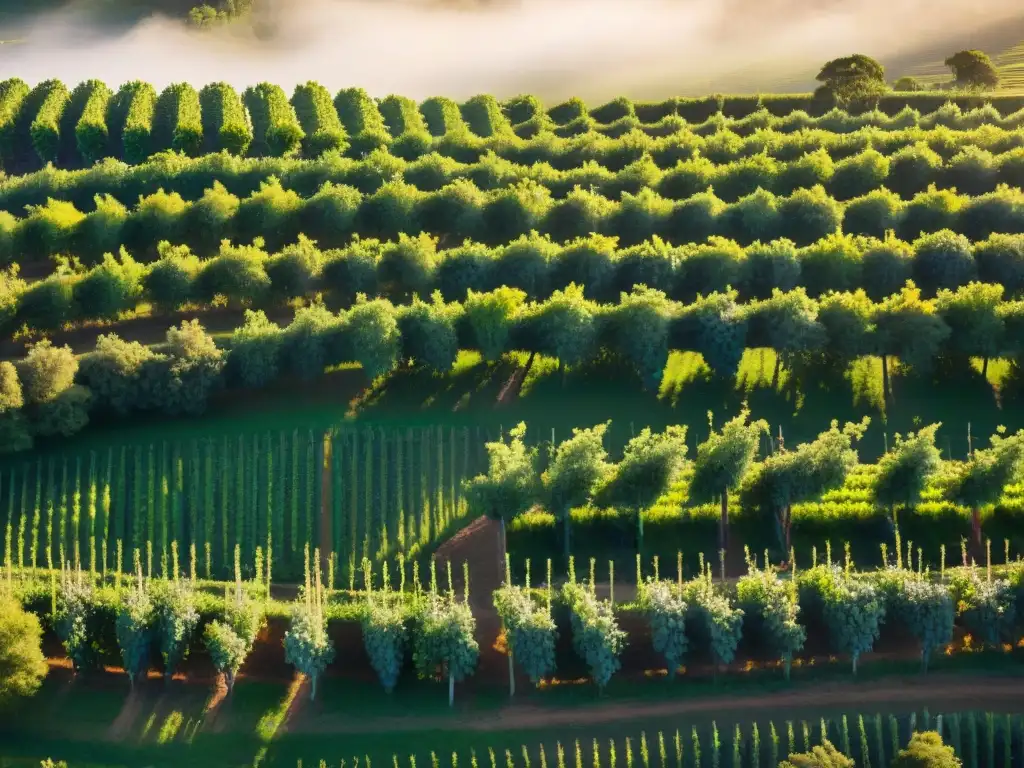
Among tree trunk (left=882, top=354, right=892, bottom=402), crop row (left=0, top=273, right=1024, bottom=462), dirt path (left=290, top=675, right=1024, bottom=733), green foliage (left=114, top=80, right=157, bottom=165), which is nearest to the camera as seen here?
dirt path (left=290, top=675, right=1024, bottom=733)

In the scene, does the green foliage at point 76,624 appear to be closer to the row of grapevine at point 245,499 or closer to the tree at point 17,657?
the tree at point 17,657

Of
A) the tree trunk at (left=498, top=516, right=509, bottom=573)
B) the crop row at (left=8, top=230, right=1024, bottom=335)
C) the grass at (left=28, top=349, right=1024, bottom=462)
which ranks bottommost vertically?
the tree trunk at (left=498, top=516, right=509, bottom=573)

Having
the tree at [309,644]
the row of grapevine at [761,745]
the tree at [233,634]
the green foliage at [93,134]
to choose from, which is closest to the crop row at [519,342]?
the tree at [233,634]

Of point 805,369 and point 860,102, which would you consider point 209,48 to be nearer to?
point 860,102

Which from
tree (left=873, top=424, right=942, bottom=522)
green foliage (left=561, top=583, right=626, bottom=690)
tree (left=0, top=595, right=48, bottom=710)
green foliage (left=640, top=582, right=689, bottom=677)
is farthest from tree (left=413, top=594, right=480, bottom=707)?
tree (left=873, top=424, right=942, bottom=522)

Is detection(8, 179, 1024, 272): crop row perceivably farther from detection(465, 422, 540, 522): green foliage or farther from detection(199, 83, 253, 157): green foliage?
detection(465, 422, 540, 522): green foliage

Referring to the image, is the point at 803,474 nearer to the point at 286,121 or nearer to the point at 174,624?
the point at 174,624

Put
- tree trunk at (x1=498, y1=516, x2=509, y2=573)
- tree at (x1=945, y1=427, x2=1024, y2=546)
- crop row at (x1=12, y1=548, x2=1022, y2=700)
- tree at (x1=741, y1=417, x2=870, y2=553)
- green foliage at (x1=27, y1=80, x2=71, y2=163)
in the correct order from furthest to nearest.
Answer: green foliage at (x1=27, y1=80, x2=71, y2=163) < tree trunk at (x1=498, y1=516, x2=509, y2=573) < tree at (x1=741, y1=417, x2=870, y2=553) < tree at (x1=945, y1=427, x2=1024, y2=546) < crop row at (x1=12, y1=548, x2=1022, y2=700)
